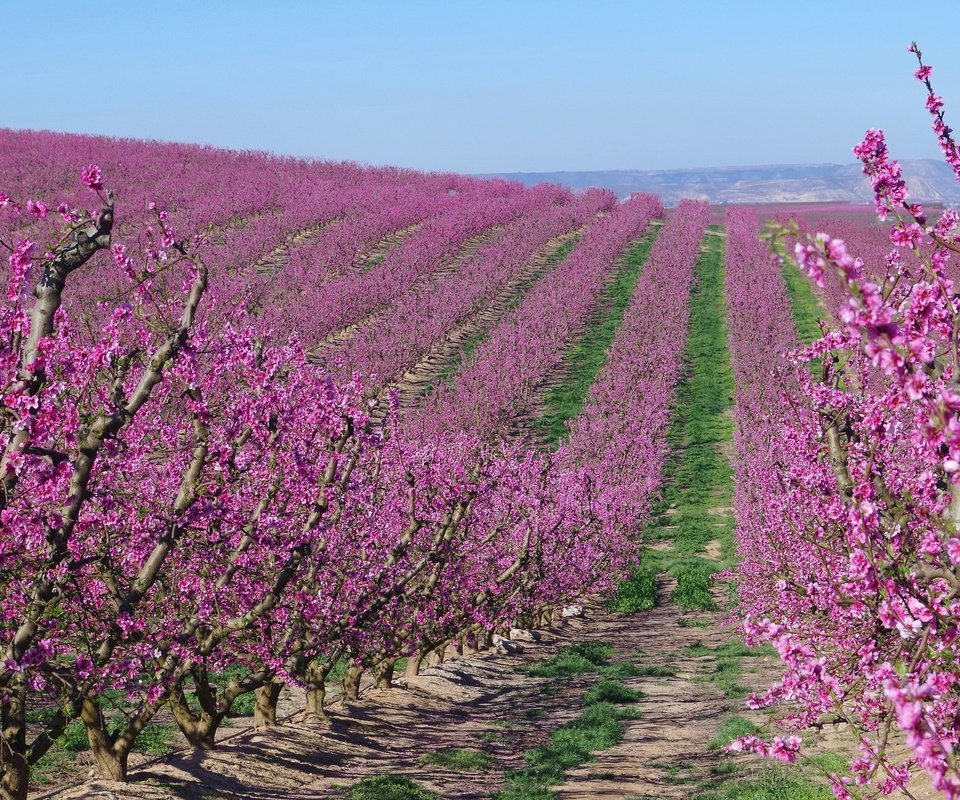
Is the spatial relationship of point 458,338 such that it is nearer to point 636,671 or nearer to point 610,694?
point 636,671

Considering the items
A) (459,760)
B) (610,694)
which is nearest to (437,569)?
(459,760)

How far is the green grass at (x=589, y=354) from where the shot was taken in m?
43.7

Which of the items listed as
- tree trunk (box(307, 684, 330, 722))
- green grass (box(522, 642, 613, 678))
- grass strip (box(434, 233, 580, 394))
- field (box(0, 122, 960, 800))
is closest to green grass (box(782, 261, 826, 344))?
field (box(0, 122, 960, 800))

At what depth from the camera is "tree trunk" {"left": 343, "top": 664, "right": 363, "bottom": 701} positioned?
16.4m

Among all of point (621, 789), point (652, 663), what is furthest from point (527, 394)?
point (621, 789)

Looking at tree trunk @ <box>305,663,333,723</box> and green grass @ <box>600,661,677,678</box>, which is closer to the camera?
tree trunk @ <box>305,663,333,723</box>

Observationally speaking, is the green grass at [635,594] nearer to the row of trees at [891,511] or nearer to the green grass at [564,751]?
the green grass at [564,751]

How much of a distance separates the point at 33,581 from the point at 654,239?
254ft

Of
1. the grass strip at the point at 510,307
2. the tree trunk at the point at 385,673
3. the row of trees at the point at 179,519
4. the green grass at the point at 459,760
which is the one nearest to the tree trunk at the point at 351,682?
the row of trees at the point at 179,519

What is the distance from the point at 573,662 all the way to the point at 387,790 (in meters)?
10.7

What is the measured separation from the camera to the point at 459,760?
14.1 metres

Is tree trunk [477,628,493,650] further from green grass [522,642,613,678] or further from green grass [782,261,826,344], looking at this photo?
green grass [782,261,826,344]

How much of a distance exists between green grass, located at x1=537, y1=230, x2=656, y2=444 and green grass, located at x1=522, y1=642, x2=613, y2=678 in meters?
10.6

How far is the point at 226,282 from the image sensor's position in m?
50.5
